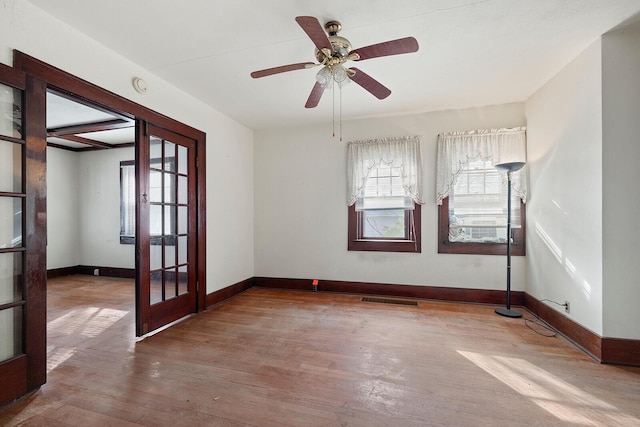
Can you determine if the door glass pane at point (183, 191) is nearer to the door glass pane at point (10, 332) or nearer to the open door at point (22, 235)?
the open door at point (22, 235)

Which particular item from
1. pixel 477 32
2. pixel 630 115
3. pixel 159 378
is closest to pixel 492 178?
pixel 630 115

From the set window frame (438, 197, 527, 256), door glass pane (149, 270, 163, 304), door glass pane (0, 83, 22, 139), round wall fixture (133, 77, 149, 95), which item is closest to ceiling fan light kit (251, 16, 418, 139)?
round wall fixture (133, 77, 149, 95)

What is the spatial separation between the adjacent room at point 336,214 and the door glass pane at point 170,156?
2cm

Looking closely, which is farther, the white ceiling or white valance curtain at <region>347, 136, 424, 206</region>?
white valance curtain at <region>347, 136, 424, 206</region>

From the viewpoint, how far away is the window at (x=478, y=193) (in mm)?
3623

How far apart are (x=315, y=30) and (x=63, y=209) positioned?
6.66m

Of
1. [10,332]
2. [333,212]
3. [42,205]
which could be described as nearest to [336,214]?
[333,212]

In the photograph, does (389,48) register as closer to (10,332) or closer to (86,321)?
(10,332)

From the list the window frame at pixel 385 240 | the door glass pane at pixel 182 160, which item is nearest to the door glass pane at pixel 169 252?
the door glass pane at pixel 182 160

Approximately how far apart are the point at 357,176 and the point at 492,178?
182 centimetres

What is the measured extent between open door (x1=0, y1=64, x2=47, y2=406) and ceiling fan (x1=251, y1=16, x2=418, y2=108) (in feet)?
5.12

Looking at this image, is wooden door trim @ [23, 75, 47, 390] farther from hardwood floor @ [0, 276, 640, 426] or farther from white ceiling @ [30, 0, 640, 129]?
white ceiling @ [30, 0, 640, 129]

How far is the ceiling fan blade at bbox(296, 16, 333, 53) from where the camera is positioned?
161cm

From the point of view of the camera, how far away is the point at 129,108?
8.64 feet
